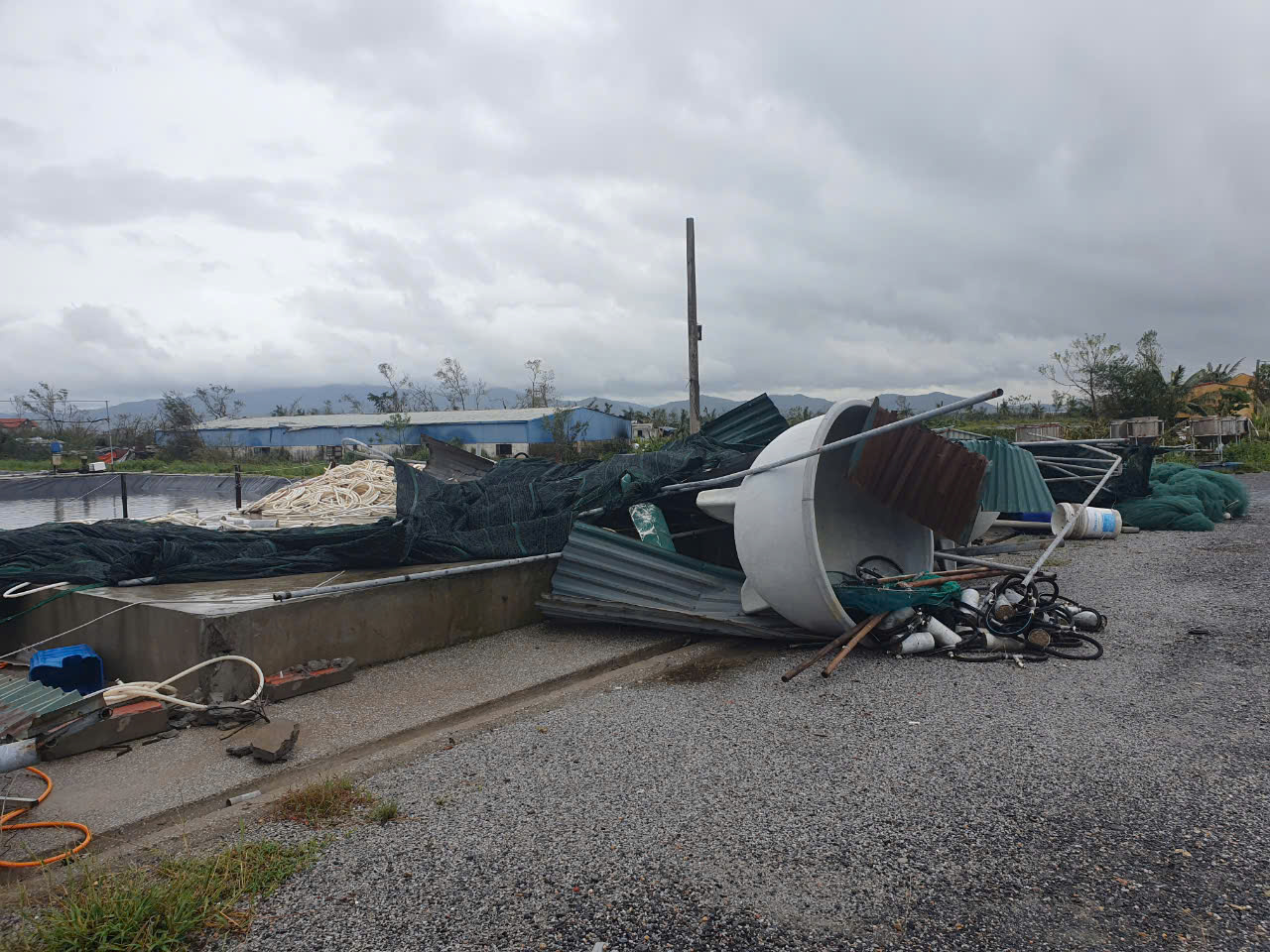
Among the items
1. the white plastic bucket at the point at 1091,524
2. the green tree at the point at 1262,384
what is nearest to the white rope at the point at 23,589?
the white plastic bucket at the point at 1091,524

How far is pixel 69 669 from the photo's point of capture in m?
5.42

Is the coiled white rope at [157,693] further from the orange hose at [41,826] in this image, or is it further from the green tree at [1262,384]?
the green tree at [1262,384]

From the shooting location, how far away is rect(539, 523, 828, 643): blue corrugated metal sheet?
6496mm

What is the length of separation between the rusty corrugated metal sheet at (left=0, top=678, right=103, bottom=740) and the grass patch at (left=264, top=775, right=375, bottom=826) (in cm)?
155

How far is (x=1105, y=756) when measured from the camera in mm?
3889

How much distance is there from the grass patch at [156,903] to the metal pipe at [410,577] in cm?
248

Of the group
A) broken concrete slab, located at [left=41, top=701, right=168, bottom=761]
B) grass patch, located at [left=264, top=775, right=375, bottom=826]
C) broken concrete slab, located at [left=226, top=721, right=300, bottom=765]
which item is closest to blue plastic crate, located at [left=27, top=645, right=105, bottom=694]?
broken concrete slab, located at [left=41, top=701, right=168, bottom=761]

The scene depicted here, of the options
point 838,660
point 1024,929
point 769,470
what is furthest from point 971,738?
point 769,470

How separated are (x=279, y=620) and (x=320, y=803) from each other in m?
2.13

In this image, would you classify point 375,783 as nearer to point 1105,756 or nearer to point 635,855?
point 635,855

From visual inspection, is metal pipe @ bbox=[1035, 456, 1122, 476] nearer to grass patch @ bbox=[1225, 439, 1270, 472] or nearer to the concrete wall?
the concrete wall

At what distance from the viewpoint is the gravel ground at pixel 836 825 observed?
266 cm

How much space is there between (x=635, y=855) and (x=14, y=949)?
2.06 meters

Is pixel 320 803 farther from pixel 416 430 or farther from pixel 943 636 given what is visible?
pixel 416 430
